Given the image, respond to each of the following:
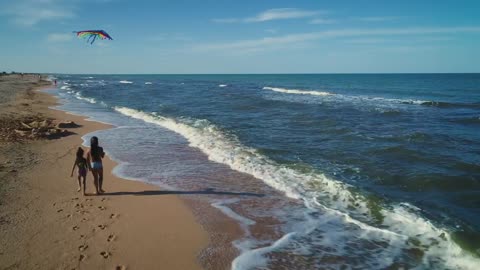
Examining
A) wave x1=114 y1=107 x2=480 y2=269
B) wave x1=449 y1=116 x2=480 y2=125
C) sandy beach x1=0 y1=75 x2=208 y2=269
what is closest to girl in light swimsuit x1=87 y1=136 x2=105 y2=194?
sandy beach x1=0 y1=75 x2=208 y2=269

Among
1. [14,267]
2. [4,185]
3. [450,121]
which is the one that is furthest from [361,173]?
[450,121]

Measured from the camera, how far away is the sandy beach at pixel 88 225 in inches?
231

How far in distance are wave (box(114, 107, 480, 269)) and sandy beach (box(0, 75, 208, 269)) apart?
1461 mm

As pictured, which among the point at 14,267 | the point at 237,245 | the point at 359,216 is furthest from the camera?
the point at 359,216

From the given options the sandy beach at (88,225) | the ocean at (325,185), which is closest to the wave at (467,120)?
the ocean at (325,185)

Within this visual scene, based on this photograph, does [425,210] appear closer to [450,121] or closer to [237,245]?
[237,245]

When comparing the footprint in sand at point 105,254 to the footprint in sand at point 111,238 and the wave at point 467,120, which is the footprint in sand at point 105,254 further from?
the wave at point 467,120

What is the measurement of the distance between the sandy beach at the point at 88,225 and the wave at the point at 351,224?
1461 millimetres

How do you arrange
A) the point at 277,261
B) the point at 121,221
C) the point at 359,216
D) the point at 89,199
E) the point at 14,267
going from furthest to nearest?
the point at 89,199, the point at 359,216, the point at 121,221, the point at 277,261, the point at 14,267

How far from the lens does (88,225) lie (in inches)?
279

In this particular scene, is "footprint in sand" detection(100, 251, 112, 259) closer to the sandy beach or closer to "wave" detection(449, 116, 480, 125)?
the sandy beach

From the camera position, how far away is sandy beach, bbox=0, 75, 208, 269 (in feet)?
19.3

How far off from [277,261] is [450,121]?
19.9 meters

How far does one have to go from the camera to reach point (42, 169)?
10750mm
